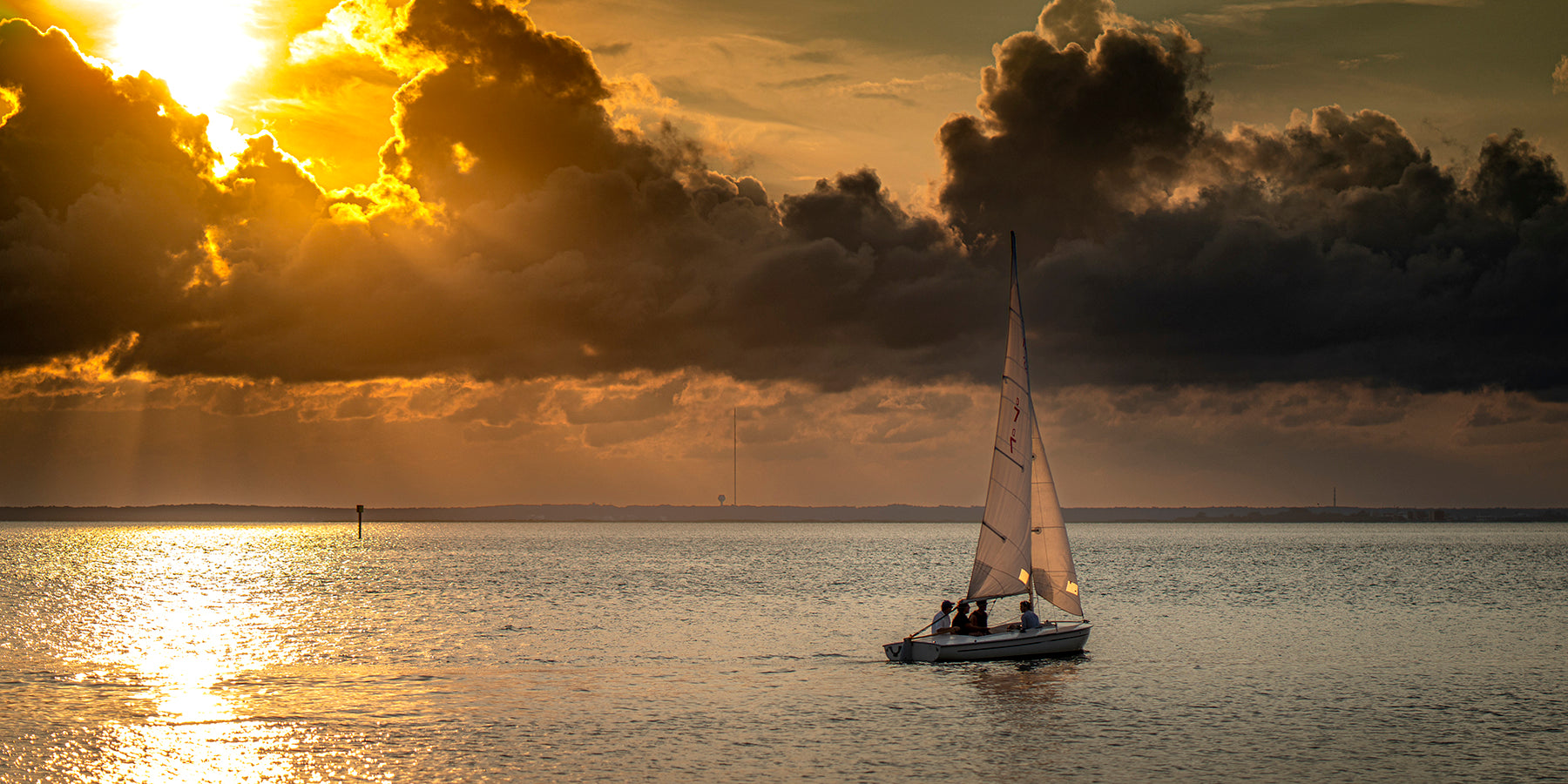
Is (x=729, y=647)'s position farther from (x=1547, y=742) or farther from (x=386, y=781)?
(x=1547, y=742)

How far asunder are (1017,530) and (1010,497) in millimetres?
1639

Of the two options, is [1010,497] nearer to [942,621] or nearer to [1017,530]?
[1017,530]

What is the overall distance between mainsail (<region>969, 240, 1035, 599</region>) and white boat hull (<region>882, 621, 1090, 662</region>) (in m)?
2.88

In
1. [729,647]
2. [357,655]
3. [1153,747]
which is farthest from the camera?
[729,647]

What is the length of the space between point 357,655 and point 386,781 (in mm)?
34567

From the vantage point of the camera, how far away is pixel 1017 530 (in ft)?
195

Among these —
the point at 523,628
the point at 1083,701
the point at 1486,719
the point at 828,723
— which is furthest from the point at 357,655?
the point at 1486,719

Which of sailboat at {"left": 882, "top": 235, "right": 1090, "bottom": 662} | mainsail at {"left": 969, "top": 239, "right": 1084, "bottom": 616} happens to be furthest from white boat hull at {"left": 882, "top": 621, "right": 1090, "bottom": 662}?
mainsail at {"left": 969, "top": 239, "right": 1084, "bottom": 616}

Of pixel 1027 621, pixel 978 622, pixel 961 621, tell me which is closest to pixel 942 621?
pixel 961 621

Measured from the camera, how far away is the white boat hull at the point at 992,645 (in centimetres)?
6175

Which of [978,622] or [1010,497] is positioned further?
[978,622]

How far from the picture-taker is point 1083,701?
5466cm

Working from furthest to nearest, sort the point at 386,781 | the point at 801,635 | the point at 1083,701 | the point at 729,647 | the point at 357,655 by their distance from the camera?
the point at 801,635 < the point at 729,647 < the point at 357,655 < the point at 1083,701 < the point at 386,781

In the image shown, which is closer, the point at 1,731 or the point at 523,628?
the point at 1,731
